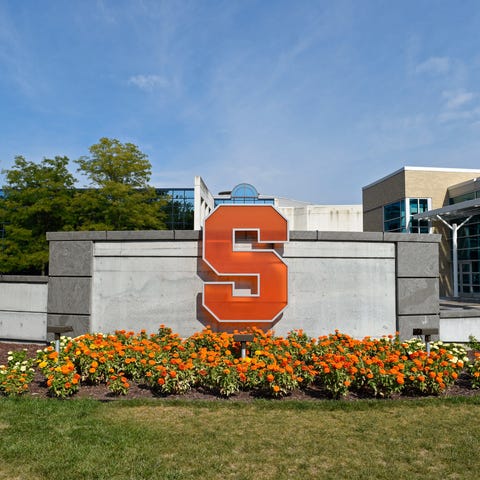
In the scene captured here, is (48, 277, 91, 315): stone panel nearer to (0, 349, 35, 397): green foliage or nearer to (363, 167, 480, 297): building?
(0, 349, 35, 397): green foliage

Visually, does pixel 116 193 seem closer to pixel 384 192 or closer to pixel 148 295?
pixel 148 295

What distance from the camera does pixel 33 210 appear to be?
70.3 ft

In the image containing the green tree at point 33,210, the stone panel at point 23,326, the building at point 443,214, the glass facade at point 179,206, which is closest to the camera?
the stone panel at point 23,326

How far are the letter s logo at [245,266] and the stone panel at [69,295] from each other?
3005 millimetres

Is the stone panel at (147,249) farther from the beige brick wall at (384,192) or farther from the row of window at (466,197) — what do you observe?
the row of window at (466,197)

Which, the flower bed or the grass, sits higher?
the flower bed

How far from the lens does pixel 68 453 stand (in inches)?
174

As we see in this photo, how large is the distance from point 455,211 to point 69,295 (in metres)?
27.5

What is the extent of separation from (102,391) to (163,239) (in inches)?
150

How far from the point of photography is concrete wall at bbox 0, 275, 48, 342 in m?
10.1

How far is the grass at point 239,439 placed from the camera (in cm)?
407

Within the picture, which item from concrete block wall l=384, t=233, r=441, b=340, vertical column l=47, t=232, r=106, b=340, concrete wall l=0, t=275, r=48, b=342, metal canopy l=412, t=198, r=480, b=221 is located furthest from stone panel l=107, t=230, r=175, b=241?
metal canopy l=412, t=198, r=480, b=221

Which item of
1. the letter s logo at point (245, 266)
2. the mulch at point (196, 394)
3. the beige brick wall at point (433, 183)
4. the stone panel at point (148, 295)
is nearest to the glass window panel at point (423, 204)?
the beige brick wall at point (433, 183)

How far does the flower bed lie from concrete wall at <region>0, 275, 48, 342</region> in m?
2.56
